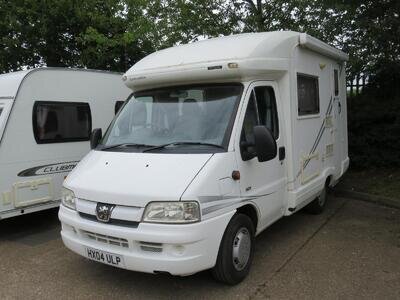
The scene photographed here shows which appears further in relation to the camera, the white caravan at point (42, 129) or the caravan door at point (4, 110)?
the white caravan at point (42, 129)

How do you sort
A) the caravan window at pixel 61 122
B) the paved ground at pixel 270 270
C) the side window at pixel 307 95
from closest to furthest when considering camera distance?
1. the paved ground at pixel 270 270
2. the side window at pixel 307 95
3. the caravan window at pixel 61 122

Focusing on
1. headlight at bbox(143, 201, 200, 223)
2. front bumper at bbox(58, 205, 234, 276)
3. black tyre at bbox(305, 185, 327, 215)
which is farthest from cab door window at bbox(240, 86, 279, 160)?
black tyre at bbox(305, 185, 327, 215)

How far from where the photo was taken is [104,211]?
4336 mm

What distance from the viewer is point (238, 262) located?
4727mm

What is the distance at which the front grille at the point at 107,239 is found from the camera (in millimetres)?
4258

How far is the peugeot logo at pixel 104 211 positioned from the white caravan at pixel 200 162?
11 millimetres

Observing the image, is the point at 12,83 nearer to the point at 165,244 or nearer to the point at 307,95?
the point at 165,244

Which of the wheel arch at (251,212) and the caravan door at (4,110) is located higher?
the caravan door at (4,110)

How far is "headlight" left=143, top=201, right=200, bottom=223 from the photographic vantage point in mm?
4098

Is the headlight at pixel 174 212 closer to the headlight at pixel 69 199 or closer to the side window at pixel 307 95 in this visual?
the headlight at pixel 69 199

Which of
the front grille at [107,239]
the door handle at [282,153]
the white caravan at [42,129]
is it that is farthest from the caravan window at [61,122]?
the door handle at [282,153]

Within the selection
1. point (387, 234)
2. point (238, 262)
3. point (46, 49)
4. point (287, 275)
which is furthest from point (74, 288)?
point (46, 49)

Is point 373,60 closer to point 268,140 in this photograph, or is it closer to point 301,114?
point 301,114

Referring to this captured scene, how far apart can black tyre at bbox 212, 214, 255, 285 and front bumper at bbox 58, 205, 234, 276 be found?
0.18 m
